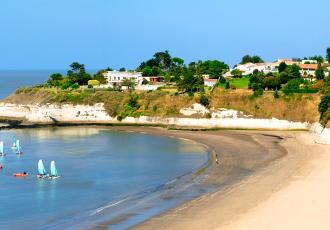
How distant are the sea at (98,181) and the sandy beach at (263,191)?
5.06ft

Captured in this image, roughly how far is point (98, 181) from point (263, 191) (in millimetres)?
10716

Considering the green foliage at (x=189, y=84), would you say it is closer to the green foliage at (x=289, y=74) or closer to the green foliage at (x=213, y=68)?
the green foliage at (x=289, y=74)

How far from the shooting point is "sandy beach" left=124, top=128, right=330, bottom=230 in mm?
27734

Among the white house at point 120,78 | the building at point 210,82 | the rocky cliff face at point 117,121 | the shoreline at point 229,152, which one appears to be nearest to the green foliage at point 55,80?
the white house at point 120,78

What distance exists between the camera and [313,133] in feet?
190

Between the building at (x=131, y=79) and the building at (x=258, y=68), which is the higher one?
the building at (x=258, y=68)

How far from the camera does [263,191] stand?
34219 millimetres

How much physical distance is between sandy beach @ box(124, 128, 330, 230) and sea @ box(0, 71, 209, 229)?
1542mm

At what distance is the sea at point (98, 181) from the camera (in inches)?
1165

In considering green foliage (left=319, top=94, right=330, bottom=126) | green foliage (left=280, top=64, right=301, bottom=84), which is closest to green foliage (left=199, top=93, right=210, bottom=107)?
green foliage (left=280, top=64, right=301, bottom=84)

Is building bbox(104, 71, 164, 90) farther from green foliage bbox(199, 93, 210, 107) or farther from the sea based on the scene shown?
the sea


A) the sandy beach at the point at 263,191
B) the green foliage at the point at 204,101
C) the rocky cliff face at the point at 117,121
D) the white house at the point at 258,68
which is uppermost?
the white house at the point at 258,68

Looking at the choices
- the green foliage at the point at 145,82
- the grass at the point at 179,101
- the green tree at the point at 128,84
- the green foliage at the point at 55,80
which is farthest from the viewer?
the green foliage at the point at 55,80

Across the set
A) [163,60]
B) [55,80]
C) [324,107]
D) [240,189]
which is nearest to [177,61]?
[163,60]
